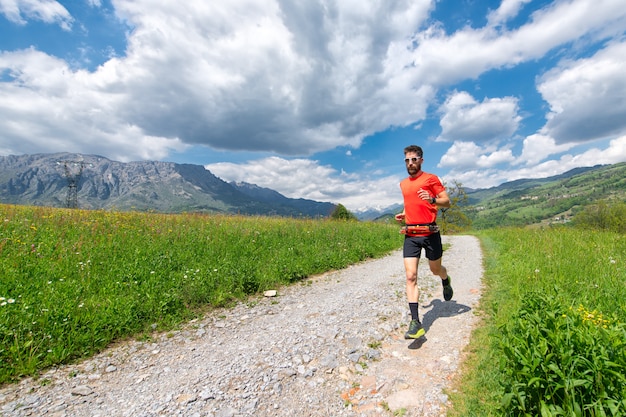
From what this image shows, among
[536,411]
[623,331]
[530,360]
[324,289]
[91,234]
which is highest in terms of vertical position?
[91,234]

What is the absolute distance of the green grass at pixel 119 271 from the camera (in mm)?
4902

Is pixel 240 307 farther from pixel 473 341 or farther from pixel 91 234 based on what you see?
pixel 91 234

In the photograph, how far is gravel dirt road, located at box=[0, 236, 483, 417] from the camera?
356 centimetres

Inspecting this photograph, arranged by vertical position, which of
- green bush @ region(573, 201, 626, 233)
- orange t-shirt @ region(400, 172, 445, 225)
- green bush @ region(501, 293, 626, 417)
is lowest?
green bush @ region(573, 201, 626, 233)

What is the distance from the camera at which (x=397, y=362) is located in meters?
4.43

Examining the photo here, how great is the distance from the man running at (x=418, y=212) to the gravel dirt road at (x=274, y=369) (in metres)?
1.14

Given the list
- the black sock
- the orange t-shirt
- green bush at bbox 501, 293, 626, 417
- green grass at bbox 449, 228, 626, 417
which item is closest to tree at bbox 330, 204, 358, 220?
the orange t-shirt

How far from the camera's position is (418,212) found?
5.73 meters

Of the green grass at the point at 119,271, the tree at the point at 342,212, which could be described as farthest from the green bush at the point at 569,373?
the tree at the point at 342,212

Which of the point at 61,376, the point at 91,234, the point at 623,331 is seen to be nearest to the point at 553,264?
the point at 623,331

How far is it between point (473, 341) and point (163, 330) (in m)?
5.72

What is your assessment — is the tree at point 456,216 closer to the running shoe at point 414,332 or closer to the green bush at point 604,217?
the green bush at point 604,217

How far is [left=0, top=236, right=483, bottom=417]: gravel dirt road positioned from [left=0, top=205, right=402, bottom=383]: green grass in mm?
505

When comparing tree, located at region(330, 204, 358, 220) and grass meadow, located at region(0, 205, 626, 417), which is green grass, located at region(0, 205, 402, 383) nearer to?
grass meadow, located at region(0, 205, 626, 417)
